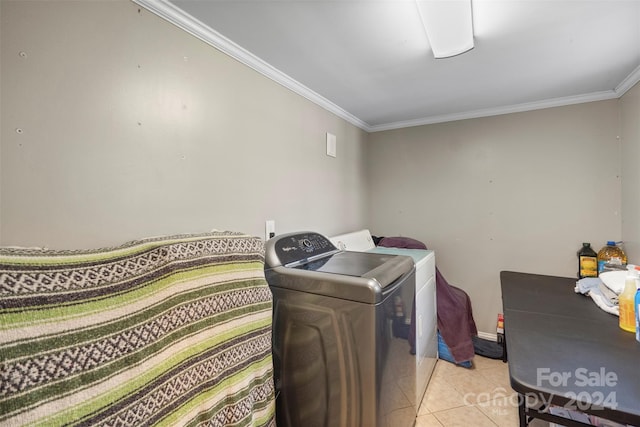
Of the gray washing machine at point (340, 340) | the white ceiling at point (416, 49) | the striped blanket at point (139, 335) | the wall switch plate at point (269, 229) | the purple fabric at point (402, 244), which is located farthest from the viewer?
the purple fabric at point (402, 244)

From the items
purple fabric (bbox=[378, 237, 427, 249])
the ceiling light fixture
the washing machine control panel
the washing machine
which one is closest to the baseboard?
the washing machine

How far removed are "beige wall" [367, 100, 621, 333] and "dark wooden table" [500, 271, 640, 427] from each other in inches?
39.4

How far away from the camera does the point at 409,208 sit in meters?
2.91

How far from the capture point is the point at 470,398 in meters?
1.92

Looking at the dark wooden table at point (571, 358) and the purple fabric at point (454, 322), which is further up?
the dark wooden table at point (571, 358)

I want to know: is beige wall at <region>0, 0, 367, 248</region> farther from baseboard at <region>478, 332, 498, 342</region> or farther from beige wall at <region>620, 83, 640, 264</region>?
beige wall at <region>620, 83, 640, 264</region>

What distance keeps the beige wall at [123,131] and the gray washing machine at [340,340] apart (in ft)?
1.62

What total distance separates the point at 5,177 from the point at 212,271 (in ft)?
2.07

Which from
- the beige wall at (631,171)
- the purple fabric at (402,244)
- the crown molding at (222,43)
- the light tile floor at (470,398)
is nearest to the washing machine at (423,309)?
the light tile floor at (470,398)

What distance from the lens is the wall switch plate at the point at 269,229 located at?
1680 millimetres

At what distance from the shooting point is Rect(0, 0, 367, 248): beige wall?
0.84 metres

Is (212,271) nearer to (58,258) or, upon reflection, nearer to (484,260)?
(58,258)

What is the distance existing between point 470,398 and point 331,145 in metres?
2.14

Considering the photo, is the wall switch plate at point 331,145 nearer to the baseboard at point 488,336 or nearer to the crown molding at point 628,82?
the crown molding at point 628,82
